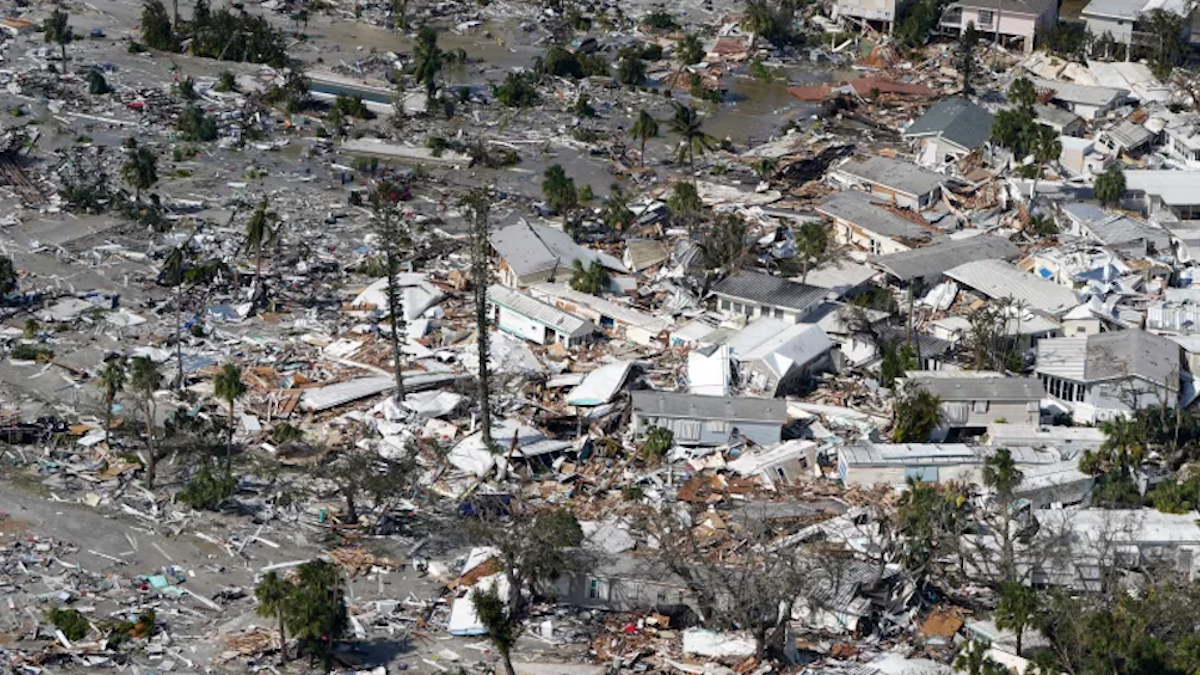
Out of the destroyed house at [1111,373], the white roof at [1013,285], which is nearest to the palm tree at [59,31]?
the white roof at [1013,285]

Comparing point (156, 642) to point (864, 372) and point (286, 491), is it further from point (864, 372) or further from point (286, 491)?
point (864, 372)

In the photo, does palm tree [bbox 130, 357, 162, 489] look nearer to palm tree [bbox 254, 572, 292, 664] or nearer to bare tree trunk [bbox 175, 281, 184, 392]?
bare tree trunk [bbox 175, 281, 184, 392]

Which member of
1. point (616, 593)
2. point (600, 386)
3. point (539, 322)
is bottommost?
point (616, 593)

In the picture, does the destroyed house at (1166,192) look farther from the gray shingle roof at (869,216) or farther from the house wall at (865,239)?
the house wall at (865,239)

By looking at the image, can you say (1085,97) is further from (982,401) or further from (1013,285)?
(982,401)

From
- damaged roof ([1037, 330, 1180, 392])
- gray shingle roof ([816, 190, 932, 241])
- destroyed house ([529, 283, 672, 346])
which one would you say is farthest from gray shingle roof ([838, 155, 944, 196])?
destroyed house ([529, 283, 672, 346])

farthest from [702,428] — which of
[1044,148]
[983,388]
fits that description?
[1044,148]
